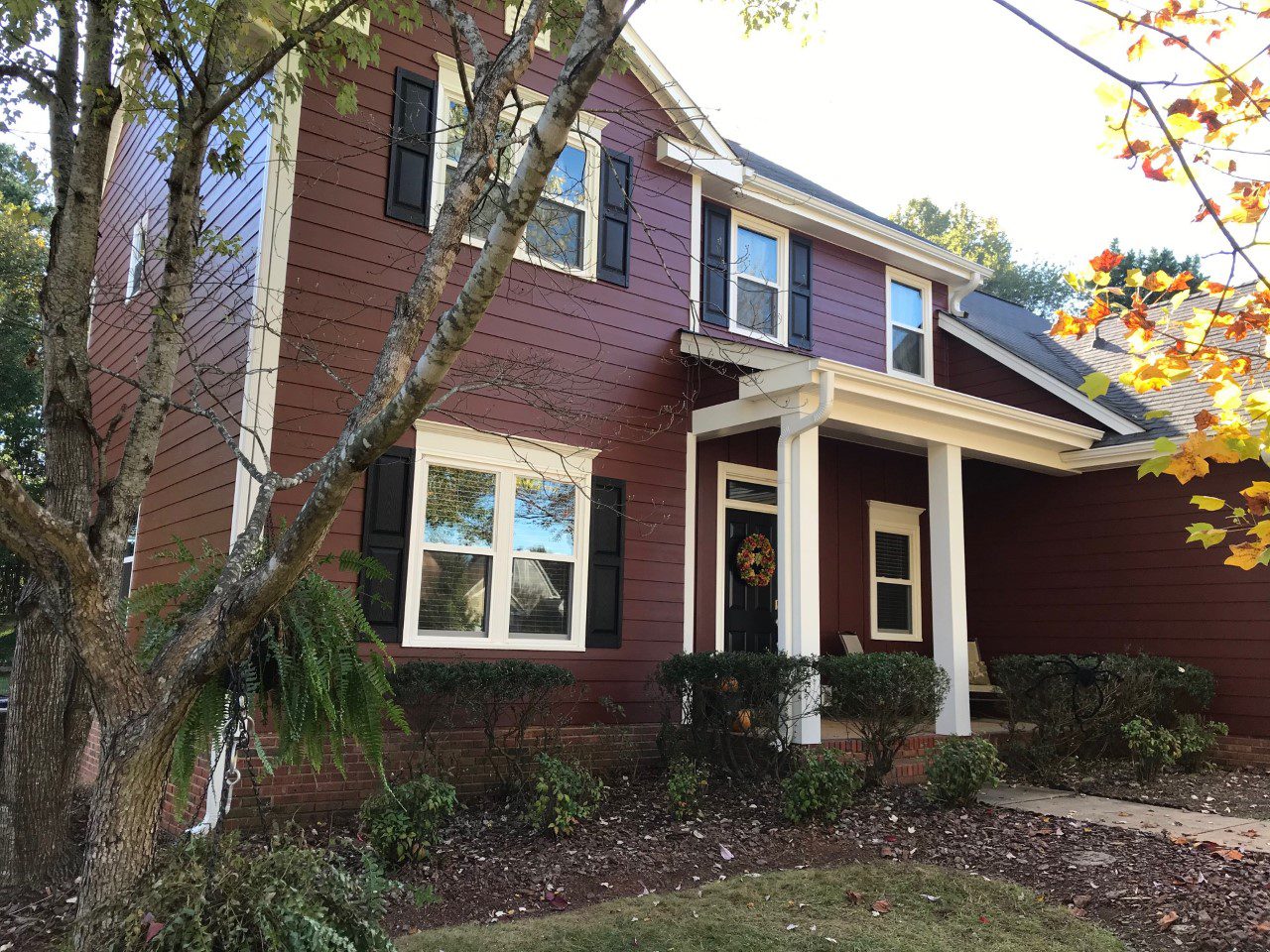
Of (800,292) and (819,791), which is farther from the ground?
(800,292)

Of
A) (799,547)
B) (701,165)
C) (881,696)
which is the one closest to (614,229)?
(701,165)

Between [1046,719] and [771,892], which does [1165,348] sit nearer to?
[771,892]

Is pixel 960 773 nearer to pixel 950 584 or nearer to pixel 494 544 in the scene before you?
pixel 950 584

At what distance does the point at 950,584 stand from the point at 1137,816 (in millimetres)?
2570

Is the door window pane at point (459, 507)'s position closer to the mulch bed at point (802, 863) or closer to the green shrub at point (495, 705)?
the green shrub at point (495, 705)

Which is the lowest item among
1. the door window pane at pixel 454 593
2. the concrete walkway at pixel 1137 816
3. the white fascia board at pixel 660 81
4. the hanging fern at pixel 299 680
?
the concrete walkway at pixel 1137 816

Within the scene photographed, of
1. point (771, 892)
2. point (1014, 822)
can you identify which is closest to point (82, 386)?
point (771, 892)

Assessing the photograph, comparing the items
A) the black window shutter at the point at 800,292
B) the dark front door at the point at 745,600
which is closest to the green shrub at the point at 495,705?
the dark front door at the point at 745,600

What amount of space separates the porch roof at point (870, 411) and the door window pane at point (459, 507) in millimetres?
2023

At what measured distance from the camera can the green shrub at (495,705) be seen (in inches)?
263

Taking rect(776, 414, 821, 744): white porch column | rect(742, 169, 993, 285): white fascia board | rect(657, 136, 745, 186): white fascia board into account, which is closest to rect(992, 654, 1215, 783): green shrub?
rect(776, 414, 821, 744): white porch column

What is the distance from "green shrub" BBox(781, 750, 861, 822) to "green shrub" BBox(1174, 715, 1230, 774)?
12.8 ft

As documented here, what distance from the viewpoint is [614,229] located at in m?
8.77

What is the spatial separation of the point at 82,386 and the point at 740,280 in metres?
6.32
